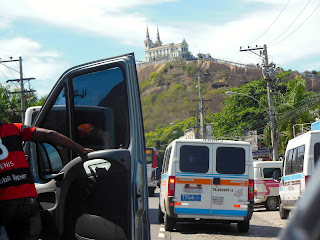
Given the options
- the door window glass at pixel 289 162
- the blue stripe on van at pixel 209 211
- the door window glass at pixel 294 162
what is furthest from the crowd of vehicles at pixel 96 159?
the door window glass at pixel 289 162

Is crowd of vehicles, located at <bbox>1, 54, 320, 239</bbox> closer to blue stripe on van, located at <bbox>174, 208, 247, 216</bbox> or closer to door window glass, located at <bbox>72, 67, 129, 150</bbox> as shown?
door window glass, located at <bbox>72, 67, 129, 150</bbox>

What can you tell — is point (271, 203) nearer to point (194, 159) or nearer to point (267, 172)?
point (267, 172)

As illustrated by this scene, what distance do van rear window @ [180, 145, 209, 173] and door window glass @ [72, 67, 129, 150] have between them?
9.08 meters

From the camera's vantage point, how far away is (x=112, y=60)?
469 centimetres

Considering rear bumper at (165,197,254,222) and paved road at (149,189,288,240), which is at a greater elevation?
rear bumper at (165,197,254,222)

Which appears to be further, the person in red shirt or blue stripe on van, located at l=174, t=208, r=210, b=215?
blue stripe on van, located at l=174, t=208, r=210, b=215

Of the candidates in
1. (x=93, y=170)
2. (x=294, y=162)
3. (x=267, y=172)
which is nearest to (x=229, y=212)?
(x=294, y=162)

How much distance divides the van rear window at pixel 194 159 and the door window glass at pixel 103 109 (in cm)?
908

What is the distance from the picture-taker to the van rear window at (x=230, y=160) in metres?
13.9

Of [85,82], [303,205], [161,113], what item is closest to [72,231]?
[85,82]

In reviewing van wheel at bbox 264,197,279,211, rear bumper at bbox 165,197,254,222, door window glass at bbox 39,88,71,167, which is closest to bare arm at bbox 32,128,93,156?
door window glass at bbox 39,88,71,167

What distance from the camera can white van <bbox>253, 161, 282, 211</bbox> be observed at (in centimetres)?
2295

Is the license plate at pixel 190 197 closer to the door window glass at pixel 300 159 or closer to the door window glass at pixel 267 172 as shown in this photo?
the door window glass at pixel 300 159

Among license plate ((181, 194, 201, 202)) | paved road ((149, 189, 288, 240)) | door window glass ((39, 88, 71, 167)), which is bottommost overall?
paved road ((149, 189, 288, 240))
